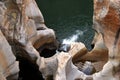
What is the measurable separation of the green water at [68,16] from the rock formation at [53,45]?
290cm

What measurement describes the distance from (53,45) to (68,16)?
19.5ft

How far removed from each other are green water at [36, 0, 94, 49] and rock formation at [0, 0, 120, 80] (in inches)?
114

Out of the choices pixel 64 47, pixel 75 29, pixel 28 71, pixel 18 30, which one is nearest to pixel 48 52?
pixel 64 47

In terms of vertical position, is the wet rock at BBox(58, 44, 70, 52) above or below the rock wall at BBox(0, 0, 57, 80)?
below

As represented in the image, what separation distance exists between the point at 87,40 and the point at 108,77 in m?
8.65


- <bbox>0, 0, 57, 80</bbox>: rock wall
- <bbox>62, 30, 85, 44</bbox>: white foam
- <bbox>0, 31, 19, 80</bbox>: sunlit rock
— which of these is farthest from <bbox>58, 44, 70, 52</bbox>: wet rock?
<bbox>0, 31, 19, 80</bbox>: sunlit rock

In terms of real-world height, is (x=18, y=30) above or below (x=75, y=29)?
above

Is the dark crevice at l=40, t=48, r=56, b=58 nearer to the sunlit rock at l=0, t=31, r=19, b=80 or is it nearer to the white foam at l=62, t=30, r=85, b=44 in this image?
the white foam at l=62, t=30, r=85, b=44

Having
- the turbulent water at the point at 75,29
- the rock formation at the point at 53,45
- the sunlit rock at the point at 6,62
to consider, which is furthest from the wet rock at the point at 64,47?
the sunlit rock at the point at 6,62

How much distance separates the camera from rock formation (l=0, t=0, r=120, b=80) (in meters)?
14.5

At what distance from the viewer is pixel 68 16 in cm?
2731

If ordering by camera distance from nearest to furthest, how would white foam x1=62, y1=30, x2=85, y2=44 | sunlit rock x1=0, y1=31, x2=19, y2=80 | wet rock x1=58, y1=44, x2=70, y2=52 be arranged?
sunlit rock x1=0, y1=31, x2=19, y2=80
wet rock x1=58, y1=44, x2=70, y2=52
white foam x1=62, y1=30, x2=85, y2=44

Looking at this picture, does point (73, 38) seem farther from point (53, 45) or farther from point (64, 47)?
point (64, 47)

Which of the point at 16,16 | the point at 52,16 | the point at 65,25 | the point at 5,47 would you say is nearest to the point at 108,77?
the point at 5,47
